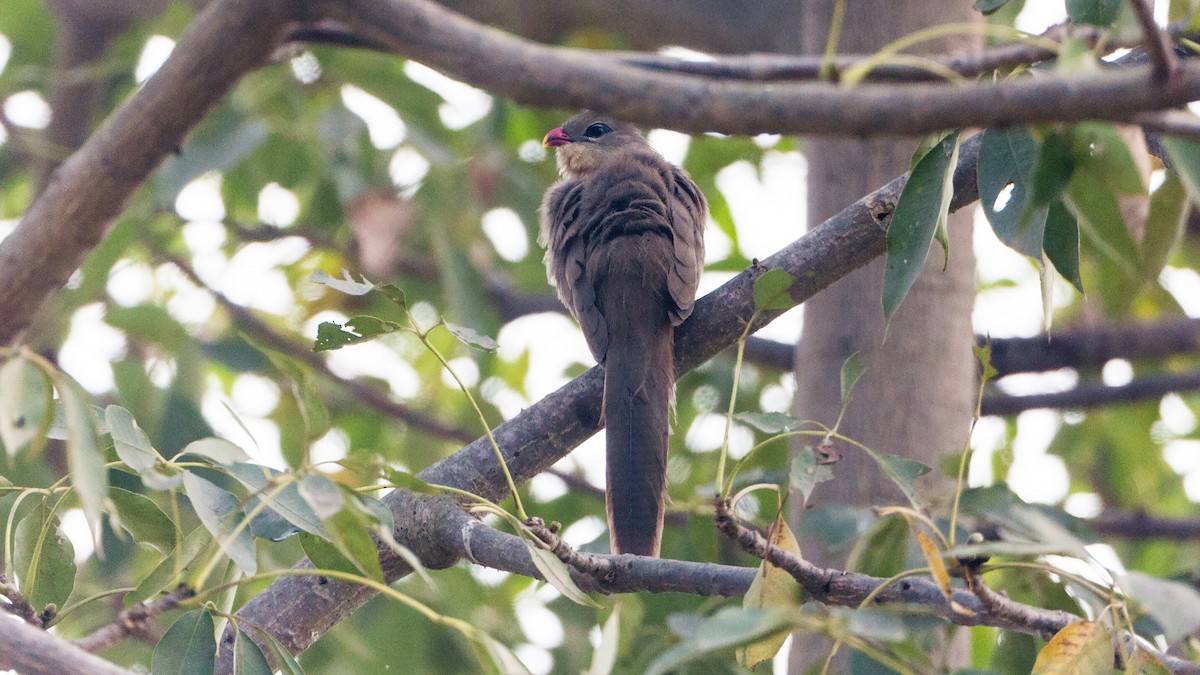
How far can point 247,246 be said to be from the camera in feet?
19.1

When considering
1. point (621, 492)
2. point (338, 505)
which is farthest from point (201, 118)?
point (338, 505)

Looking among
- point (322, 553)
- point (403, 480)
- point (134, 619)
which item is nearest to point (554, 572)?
point (403, 480)

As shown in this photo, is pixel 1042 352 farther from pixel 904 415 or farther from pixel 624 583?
pixel 624 583

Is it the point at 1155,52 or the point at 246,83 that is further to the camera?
the point at 246,83

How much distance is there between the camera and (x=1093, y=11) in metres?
2.11

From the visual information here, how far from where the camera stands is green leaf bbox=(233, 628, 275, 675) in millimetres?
1950

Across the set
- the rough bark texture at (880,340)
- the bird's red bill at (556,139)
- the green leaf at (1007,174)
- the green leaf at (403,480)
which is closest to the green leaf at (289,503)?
the green leaf at (403,480)

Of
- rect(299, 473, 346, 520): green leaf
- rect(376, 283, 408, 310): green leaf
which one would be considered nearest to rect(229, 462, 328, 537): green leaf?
rect(299, 473, 346, 520): green leaf

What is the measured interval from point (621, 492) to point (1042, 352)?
2.22 meters

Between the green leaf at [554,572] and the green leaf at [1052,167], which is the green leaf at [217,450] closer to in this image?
the green leaf at [554,572]

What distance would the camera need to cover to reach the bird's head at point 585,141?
553cm

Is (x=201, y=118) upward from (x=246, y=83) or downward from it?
downward

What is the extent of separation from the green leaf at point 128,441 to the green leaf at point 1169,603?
1459 mm

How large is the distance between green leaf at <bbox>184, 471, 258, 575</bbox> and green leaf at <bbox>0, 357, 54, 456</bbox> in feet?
0.98
